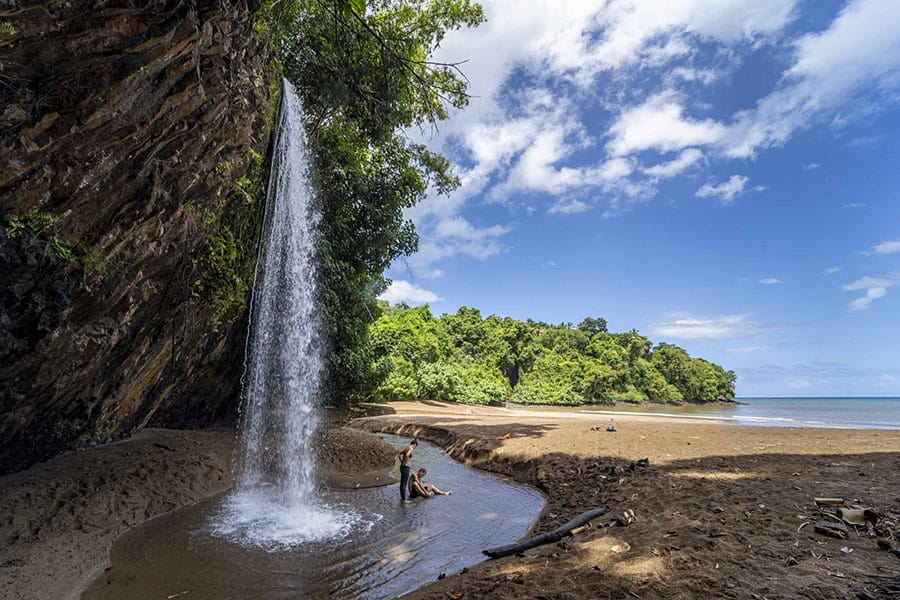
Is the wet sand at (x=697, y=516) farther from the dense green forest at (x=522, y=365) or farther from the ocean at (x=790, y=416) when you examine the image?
the dense green forest at (x=522, y=365)

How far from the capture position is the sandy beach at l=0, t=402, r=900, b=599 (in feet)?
13.3

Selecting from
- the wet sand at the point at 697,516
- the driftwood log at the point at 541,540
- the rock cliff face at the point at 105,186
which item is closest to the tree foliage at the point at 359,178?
the rock cliff face at the point at 105,186

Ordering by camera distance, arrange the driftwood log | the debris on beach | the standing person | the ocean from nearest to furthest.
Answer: the debris on beach < the driftwood log < the standing person < the ocean

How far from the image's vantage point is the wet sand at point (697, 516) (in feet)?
12.8

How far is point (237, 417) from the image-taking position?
48.8 ft

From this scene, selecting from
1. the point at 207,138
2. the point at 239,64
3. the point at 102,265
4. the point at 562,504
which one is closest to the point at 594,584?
the point at 562,504

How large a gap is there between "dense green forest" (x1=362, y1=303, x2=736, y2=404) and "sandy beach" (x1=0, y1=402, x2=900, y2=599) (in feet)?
59.8

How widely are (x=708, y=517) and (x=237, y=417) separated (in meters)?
14.5

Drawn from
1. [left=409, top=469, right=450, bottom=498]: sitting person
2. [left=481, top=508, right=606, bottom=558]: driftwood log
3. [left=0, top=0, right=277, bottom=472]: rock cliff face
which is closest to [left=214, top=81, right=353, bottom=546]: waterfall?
[left=409, top=469, right=450, bottom=498]: sitting person

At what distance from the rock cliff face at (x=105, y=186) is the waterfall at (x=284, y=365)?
2450 mm

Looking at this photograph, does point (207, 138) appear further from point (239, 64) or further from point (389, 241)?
point (389, 241)

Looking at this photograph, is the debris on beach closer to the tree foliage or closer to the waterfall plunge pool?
the waterfall plunge pool

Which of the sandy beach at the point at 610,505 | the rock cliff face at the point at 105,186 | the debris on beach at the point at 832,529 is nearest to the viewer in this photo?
the sandy beach at the point at 610,505

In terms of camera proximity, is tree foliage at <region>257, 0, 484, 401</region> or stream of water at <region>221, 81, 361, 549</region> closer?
stream of water at <region>221, 81, 361, 549</region>
